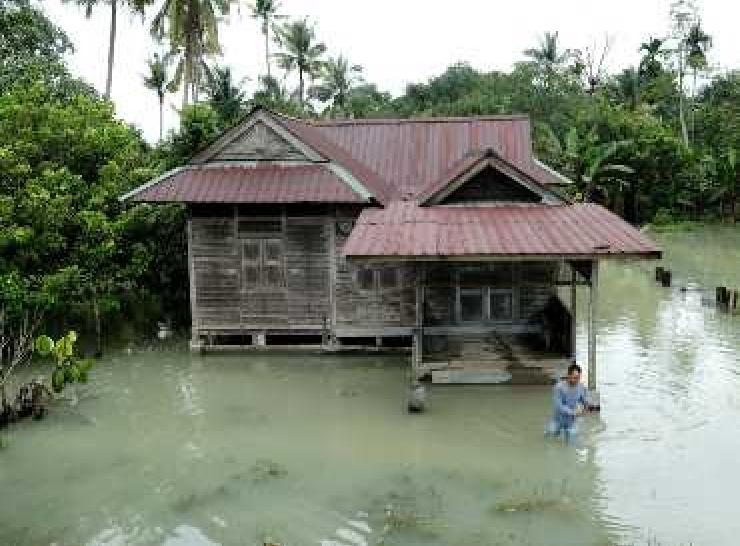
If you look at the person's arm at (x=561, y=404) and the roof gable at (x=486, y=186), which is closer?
the person's arm at (x=561, y=404)

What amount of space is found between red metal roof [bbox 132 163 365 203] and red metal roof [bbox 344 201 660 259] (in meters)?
1.12

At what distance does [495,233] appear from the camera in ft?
45.8

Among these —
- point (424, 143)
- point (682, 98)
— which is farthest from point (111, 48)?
point (682, 98)


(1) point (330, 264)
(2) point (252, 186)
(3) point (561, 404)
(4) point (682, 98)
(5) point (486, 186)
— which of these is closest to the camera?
(3) point (561, 404)

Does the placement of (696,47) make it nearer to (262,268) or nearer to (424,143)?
(424,143)

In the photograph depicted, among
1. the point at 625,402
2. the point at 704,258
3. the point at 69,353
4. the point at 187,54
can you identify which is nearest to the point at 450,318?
the point at 625,402

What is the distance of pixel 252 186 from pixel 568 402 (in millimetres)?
8171

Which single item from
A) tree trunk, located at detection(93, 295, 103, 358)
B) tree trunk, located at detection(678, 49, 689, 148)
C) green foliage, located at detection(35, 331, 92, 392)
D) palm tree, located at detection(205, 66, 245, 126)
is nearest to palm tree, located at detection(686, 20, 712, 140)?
tree trunk, located at detection(678, 49, 689, 148)

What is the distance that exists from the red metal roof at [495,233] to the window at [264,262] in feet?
7.95

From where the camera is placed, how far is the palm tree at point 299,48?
5306cm

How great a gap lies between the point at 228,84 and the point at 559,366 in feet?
82.4

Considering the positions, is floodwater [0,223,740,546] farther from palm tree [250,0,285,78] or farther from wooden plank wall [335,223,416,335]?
palm tree [250,0,285,78]

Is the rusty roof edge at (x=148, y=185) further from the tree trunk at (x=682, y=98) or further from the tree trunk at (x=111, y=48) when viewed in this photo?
the tree trunk at (x=682, y=98)

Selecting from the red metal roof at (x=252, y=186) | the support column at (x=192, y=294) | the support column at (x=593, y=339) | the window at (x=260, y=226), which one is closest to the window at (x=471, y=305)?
the red metal roof at (x=252, y=186)
